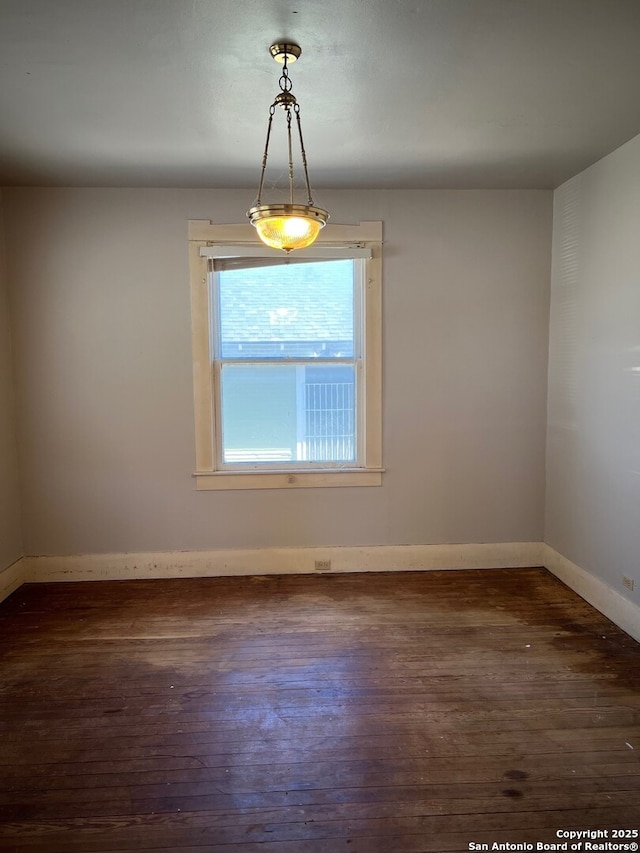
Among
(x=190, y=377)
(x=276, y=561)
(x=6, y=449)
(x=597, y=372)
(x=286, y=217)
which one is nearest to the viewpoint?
(x=286, y=217)

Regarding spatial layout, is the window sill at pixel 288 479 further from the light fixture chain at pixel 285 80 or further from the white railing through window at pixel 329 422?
the light fixture chain at pixel 285 80

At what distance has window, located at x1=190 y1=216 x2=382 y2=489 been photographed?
386 centimetres

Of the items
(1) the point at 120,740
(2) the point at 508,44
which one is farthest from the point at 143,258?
(1) the point at 120,740

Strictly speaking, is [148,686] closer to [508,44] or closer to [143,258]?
[143,258]

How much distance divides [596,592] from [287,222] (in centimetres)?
300

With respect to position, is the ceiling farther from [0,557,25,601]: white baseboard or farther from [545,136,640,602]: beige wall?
[0,557,25,601]: white baseboard

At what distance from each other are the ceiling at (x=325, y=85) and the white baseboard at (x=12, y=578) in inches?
105

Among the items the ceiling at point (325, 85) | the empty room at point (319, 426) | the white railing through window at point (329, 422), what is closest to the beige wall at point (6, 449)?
the empty room at point (319, 426)

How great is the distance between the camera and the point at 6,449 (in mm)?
3756

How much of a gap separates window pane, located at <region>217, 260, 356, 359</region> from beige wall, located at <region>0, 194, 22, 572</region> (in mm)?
1506

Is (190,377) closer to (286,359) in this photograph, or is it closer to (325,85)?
(286,359)

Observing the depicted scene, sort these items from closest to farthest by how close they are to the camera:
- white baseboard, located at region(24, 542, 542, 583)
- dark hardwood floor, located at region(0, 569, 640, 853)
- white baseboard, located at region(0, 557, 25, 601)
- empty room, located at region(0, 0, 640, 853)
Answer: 1. dark hardwood floor, located at region(0, 569, 640, 853)
2. empty room, located at region(0, 0, 640, 853)
3. white baseboard, located at region(0, 557, 25, 601)
4. white baseboard, located at region(24, 542, 542, 583)

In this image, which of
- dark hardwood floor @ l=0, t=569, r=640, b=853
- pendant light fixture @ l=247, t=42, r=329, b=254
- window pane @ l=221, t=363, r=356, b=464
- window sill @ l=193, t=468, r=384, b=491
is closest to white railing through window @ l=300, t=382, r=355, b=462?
window pane @ l=221, t=363, r=356, b=464

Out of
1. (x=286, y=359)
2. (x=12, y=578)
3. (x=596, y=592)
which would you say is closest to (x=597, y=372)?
(x=596, y=592)
